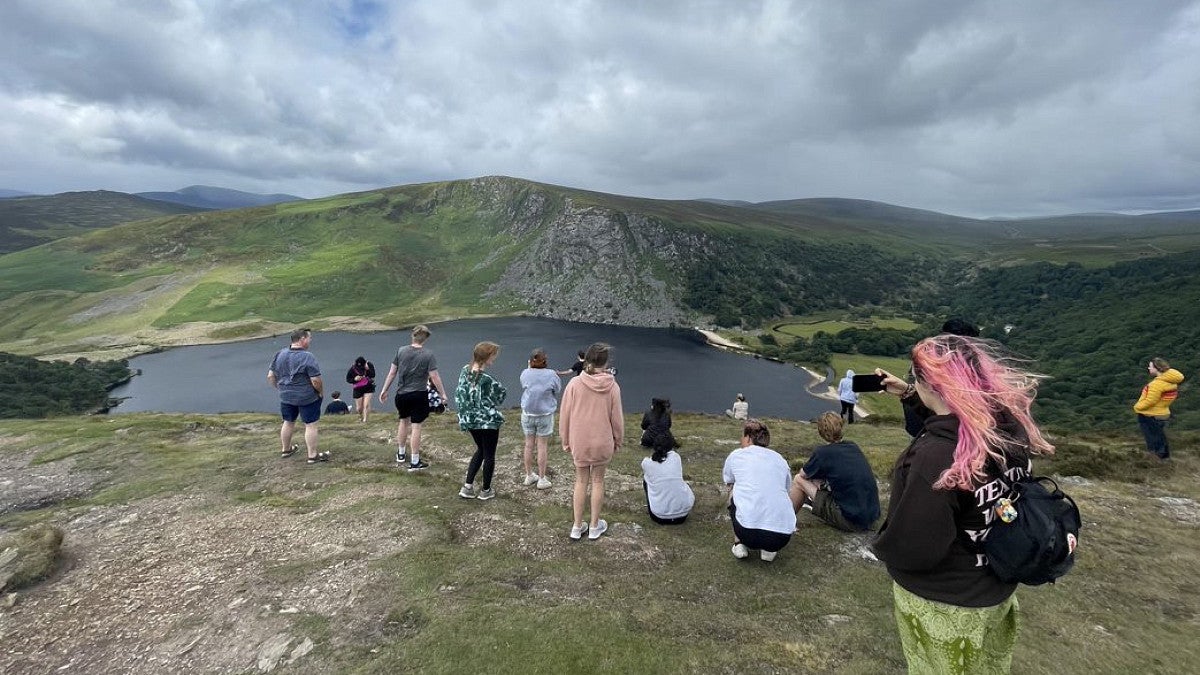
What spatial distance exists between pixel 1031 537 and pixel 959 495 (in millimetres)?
458

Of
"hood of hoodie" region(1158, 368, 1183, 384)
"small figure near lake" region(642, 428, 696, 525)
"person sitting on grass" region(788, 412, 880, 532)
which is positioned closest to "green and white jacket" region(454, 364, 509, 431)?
"small figure near lake" region(642, 428, 696, 525)

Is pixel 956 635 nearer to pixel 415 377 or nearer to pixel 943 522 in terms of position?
pixel 943 522

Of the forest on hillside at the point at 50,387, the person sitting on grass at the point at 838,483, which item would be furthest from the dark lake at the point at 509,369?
the person sitting on grass at the point at 838,483

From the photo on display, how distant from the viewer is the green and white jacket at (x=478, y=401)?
422 inches

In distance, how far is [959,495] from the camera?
351 centimetres

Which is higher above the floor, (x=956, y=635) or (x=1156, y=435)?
(x=956, y=635)

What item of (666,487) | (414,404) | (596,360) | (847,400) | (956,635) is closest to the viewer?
(956,635)

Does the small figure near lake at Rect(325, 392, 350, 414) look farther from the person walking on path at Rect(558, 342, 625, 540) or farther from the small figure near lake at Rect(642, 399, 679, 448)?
the person walking on path at Rect(558, 342, 625, 540)

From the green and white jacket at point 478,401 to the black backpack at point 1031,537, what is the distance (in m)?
8.68

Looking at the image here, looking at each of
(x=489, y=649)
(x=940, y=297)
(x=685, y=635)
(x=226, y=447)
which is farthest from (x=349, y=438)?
(x=940, y=297)

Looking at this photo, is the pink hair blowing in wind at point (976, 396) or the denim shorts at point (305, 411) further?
the denim shorts at point (305, 411)

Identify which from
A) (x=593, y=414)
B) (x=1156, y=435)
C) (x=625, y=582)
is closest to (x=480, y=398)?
(x=593, y=414)

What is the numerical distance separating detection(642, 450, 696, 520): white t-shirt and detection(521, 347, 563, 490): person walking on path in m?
2.80

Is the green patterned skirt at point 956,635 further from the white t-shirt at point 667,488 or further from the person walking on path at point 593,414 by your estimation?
the white t-shirt at point 667,488
